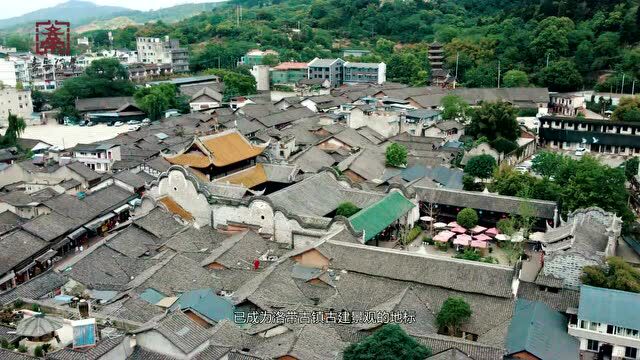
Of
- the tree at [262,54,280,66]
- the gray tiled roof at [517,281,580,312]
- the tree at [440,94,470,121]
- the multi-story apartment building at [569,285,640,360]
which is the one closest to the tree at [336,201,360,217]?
the gray tiled roof at [517,281,580,312]

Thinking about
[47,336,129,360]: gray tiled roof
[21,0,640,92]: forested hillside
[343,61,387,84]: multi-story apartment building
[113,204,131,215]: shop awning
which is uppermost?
[21,0,640,92]: forested hillside

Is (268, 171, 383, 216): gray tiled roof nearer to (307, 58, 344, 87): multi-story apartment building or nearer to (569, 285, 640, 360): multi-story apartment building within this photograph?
(569, 285, 640, 360): multi-story apartment building

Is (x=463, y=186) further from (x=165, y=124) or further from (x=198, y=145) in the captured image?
(x=165, y=124)

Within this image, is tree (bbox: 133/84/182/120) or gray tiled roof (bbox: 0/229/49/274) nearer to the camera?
gray tiled roof (bbox: 0/229/49/274)

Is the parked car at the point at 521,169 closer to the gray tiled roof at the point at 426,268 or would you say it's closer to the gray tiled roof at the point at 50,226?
the gray tiled roof at the point at 426,268

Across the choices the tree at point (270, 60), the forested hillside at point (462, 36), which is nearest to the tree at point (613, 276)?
the forested hillside at point (462, 36)

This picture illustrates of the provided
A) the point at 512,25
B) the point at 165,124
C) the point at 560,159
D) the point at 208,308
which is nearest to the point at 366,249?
the point at 208,308

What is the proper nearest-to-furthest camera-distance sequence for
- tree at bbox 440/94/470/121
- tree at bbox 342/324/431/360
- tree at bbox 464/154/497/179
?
tree at bbox 342/324/431/360 → tree at bbox 464/154/497/179 → tree at bbox 440/94/470/121
